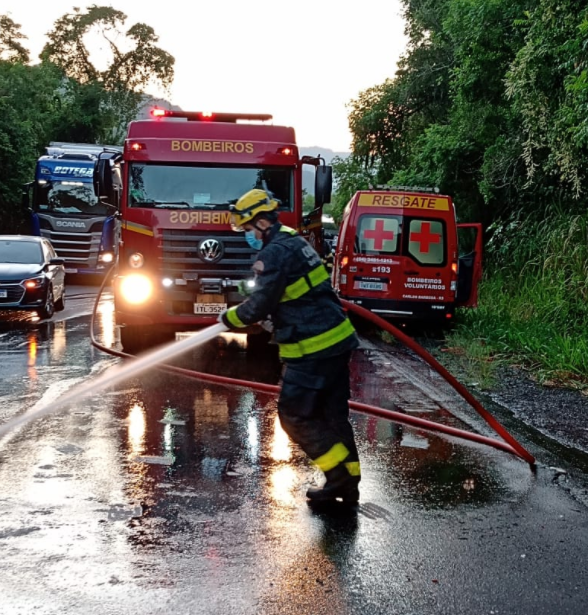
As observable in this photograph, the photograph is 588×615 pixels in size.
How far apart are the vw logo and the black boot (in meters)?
6.11

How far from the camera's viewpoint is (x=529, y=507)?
528 centimetres

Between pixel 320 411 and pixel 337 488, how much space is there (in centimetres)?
46

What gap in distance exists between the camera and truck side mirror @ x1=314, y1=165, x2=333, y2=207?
38.0 ft

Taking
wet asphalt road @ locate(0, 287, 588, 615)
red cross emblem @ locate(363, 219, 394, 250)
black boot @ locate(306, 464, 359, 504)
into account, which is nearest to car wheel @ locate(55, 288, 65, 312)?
red cross emblem @ locate(363, 219, 394, 250)

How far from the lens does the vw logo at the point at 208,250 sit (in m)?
11.0

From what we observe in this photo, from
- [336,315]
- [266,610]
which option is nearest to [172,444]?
[336,315]

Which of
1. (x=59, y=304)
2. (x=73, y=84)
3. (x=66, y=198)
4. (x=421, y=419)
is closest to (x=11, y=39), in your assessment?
(x=73, y=84)

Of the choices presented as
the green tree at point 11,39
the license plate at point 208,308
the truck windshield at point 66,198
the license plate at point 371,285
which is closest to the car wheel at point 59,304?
the license plate at point 371,285

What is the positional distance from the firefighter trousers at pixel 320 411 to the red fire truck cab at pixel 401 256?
925cm

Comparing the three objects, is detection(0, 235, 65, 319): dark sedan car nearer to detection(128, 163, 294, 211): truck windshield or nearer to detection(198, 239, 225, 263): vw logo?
detection(128, 163, 294, 211): truck windshield

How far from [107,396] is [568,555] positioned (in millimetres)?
5222

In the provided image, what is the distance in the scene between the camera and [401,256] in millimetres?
14578

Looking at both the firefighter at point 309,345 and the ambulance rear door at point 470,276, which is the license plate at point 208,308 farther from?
the firefighter at point 309,345

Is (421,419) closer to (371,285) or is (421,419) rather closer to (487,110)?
(371,285)
